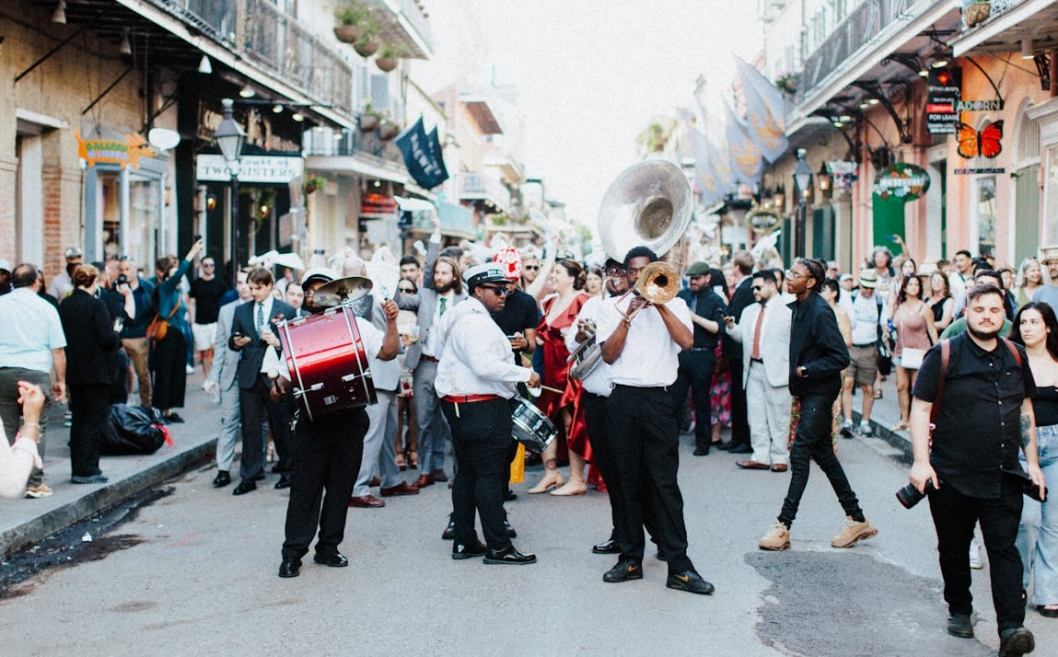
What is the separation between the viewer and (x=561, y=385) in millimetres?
10328

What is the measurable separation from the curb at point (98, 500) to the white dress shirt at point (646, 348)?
4.14 metres

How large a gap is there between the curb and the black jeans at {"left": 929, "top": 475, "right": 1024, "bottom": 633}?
5.66 metres

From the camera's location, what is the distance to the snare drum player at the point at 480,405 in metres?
7.39

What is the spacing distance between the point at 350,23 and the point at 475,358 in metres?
20.3

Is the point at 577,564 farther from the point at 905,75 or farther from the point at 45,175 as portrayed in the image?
the point at 905,75

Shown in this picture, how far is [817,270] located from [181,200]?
14.9 metres

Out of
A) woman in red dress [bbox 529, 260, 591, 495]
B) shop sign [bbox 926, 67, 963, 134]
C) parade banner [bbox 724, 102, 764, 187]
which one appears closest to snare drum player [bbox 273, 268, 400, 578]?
woman in red dress [bbox 529, 260, 591, 495]

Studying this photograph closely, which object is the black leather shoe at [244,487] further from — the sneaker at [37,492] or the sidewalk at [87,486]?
the sneaker at [37,492]

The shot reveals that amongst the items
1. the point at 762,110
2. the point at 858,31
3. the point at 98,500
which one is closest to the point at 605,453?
the point at 98,500

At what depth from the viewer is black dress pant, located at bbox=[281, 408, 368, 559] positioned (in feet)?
23.9

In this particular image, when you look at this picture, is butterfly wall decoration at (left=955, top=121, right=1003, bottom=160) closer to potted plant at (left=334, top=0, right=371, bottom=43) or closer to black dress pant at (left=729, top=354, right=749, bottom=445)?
black dress pant at (left=729, top=354, right=749, bottom=445)

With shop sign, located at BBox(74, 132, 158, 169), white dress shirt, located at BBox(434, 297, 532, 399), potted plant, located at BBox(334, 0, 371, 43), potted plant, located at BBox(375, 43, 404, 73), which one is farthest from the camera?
potted plant, located at BBox(375, 43, 404, 73)

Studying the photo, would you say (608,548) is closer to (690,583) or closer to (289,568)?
(690,583)

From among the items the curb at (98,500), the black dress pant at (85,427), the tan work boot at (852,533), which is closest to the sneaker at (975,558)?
the tan work boot at (852,533)
